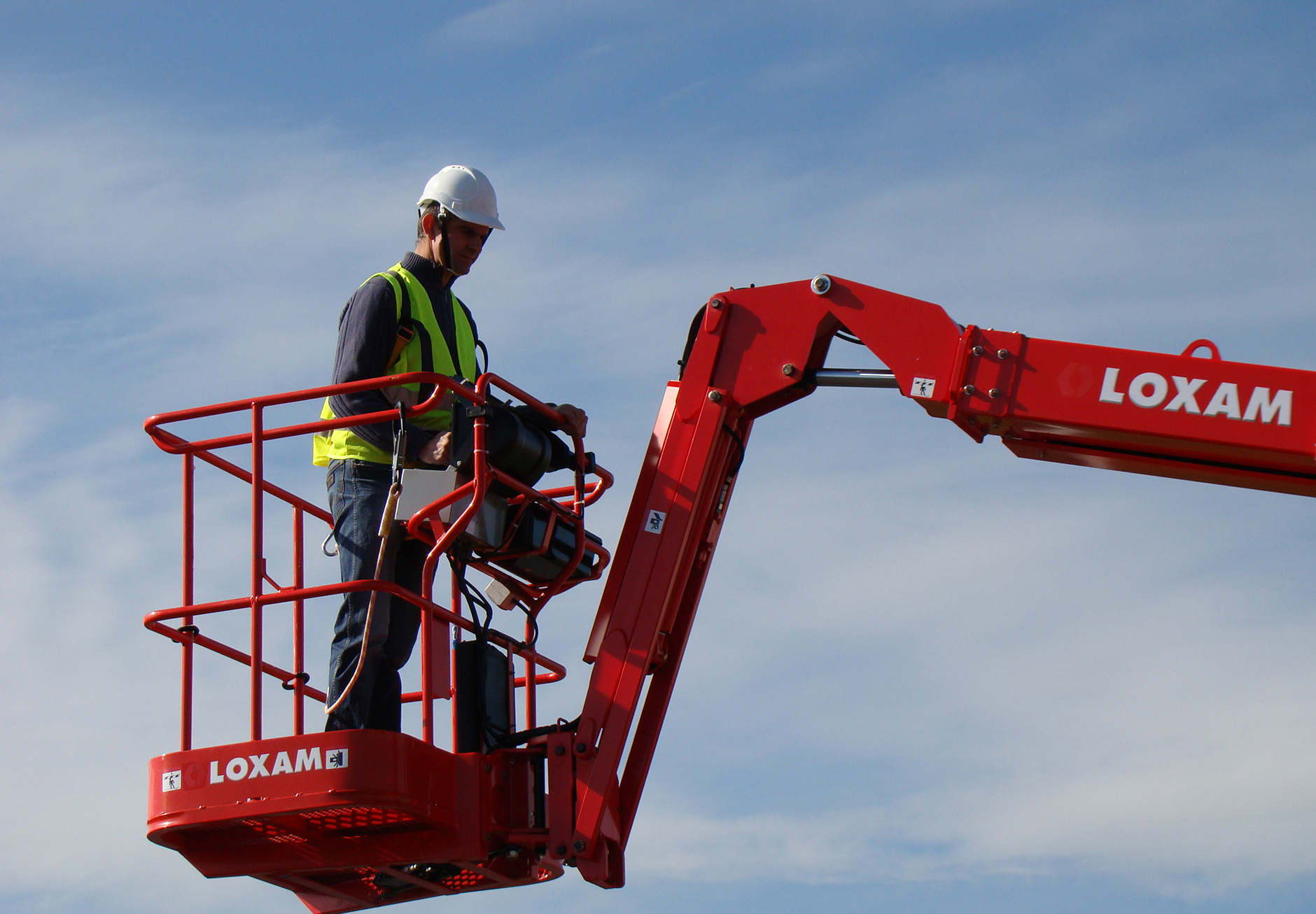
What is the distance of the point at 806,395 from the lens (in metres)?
8.53

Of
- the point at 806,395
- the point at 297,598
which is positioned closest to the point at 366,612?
the point at 297,598

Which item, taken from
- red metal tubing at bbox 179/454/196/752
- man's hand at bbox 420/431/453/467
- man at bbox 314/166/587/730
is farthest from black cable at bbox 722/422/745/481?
red metal tubing at bbox 179/454/196/752

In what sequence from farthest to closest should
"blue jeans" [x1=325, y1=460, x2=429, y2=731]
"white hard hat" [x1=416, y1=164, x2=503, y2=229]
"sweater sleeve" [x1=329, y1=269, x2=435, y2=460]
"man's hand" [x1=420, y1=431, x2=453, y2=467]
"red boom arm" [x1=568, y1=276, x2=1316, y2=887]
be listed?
"white hard hat" [x1=416, y1=164, x2=503, y2=229] < "sweater sleeve" [x1=329, y1=269, x2=435, y2=460] < "blue jeans" [x1=325, y1=460, x2=429, y2=731] < "man's hand" [x1=420, y1=431, x2=453, y2=467] < "red boom arm" [x1=568, y1=276, x2=1316, y2=887]

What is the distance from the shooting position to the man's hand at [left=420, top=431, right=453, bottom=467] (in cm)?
820

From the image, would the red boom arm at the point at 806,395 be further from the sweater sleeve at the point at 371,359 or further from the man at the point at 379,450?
the sweater sleeve at the point at 371,359

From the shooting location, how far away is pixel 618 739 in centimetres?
816

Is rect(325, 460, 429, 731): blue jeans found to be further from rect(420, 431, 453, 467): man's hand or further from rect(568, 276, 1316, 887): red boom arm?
rect(568, 276, 1316, 887): red boom arm

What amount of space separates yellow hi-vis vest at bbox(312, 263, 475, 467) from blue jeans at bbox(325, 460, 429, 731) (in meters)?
0.07

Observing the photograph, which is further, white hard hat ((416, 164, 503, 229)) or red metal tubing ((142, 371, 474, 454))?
white hard hat ((416, 164, 503, 229))

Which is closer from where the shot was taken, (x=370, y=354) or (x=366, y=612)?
(x=366, y=612)

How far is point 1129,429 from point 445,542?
2.88 m

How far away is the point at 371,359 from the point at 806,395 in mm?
2020

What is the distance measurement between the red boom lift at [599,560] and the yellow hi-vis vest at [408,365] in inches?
15.9

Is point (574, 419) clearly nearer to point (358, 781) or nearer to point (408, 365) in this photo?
point (408, 365)
